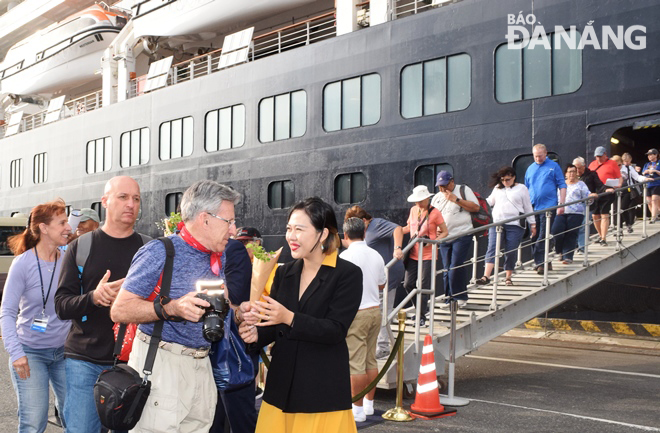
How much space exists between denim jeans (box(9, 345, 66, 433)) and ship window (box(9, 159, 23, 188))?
81.5ft

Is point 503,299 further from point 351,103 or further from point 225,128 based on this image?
point 225,128

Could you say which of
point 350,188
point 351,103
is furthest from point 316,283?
point 351,103

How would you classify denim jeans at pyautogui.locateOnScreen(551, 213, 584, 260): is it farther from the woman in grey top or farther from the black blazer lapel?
the woman in grey top

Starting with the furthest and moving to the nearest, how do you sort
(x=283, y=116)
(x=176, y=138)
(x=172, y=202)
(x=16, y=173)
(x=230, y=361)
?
(x=16, y=173)
(x=172, y=202)
(x=176, y=138)
(x=283, y=116)
(x=230, y=361)

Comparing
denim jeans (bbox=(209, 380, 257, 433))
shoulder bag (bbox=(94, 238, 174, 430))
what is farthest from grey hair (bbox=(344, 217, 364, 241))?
shoulder bag (bbox=(94, 238, 174, 430))

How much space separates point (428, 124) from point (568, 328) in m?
4.39

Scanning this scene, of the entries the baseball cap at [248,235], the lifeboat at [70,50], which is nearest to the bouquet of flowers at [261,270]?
the baseball cap at [248,235]

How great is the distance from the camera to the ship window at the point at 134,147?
2042cm

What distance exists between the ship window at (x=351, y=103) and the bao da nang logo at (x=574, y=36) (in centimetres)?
308

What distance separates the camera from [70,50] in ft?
82.7

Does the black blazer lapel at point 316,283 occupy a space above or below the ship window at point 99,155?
below

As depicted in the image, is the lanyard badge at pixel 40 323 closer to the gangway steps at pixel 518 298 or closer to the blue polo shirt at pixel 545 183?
the gangway steps at pixel 518 298

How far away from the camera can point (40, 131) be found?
84.8 ft

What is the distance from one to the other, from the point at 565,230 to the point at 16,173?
23651 mm
